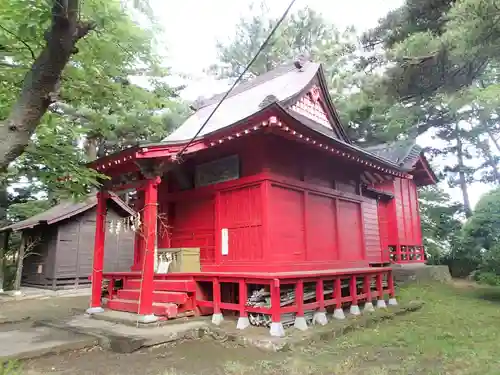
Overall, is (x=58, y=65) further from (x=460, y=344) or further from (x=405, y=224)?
(x=405, y=224)

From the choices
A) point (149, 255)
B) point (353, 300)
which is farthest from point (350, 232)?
point (149, 255)

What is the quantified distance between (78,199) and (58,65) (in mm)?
2851

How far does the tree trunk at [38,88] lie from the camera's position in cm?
330

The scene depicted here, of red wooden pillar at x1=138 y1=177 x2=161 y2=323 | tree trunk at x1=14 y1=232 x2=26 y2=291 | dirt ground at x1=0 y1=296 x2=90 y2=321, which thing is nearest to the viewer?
red wooden pillar at x1=138 y1=177 x2=161 y2=323

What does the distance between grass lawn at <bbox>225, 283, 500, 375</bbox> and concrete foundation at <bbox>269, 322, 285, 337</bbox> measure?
49 cm

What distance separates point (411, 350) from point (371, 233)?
6.44 m

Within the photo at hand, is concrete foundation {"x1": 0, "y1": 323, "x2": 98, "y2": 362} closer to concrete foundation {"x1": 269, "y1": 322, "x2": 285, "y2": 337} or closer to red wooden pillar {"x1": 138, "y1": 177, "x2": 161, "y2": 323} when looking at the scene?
red wooden pillar {"x1": 138, "y1": 177, "x2": 161, "y2": 323}

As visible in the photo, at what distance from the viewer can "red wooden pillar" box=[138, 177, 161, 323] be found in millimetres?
6281

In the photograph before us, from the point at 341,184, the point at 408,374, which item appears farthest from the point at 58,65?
the point at 341,184

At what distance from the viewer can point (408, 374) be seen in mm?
4309

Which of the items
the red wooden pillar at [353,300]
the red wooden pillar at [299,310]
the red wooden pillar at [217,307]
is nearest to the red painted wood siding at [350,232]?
the red wooden pillar at [353,300]

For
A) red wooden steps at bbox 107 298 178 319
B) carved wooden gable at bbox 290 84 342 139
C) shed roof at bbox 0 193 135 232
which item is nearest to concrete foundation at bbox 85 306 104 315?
red wooden steps at bbox 107 298 178 319

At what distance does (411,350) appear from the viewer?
5.33 metres

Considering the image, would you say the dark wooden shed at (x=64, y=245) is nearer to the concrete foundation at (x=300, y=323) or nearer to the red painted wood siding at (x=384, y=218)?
the red painted wood siding at (x=384, y=218)
